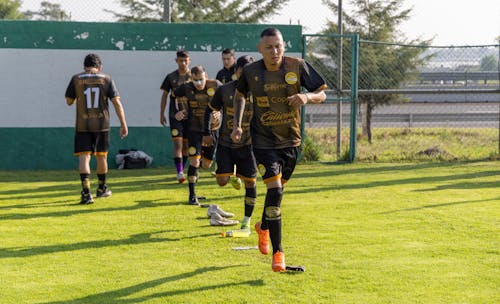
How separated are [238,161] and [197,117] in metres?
2.40

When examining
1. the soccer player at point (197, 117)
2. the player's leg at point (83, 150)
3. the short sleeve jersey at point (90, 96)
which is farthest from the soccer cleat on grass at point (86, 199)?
the soccer player at point (197, 117)

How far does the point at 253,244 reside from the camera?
7723mm

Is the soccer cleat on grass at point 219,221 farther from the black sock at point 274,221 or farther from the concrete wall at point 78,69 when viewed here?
the concrete wall at point 78,69

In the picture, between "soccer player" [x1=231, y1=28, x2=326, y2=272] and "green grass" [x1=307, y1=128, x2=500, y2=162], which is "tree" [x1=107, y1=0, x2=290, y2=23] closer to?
"green grass" [x1=307, y1=128, x2=500, y2=162]

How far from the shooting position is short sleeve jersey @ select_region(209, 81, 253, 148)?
27.4 ft

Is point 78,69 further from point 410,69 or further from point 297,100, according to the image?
point 297,100

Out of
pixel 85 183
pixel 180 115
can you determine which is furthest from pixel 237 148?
pixel 180 115

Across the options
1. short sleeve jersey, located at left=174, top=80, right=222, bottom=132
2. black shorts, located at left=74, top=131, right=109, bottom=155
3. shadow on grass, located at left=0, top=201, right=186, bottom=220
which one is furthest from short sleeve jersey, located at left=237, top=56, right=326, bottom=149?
black shorts, located at left=74, top=131, right=109, bottom=155

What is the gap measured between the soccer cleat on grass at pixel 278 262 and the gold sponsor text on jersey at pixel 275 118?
122cm

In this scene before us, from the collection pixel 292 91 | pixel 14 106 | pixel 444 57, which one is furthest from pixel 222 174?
pixel 444 57

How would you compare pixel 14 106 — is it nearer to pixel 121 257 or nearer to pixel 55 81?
pixel 55 81

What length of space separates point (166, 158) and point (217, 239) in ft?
27.3

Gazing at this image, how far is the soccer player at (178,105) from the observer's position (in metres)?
12.4

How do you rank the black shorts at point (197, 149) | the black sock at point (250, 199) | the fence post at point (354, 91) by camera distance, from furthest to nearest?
the fence post at point (354, 91)
the black shorts at point (197, 149)
the black sock at point (250, 199)
